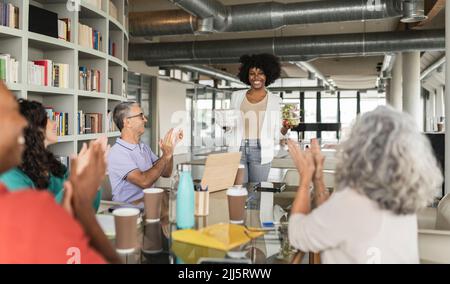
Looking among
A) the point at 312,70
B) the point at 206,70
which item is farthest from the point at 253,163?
the point at 312,70

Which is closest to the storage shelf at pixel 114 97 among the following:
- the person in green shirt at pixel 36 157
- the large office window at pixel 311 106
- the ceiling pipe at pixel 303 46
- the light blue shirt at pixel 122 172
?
the light blue shirt at pixel 122 172

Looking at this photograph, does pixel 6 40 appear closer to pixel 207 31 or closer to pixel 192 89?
pixel 207 31

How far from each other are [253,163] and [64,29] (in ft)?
7.82

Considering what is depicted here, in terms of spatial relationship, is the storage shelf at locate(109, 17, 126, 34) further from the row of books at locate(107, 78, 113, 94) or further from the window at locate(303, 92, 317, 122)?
the window at locate(303, 92, 317, 122)

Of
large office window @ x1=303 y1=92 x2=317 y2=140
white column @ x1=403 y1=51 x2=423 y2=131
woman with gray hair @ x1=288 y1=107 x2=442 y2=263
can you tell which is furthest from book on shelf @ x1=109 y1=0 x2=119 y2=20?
large office window @ x1=303 y1=92 x2=317 y2=140

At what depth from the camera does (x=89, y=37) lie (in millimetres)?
4625

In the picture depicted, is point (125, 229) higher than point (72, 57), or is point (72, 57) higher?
point (72, 57)

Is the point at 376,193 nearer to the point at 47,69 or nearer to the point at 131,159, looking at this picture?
the point at 131,159

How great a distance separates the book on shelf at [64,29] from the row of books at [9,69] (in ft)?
2.29

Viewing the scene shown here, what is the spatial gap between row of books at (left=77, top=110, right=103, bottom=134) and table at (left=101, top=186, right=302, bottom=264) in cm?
296

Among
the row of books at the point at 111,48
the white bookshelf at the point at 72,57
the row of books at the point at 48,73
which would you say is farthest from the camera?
the row of books at the point at 111,48

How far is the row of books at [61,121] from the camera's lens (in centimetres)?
411

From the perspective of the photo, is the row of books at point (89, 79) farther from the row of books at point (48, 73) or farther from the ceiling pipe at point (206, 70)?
the ceiling pipe at point (206, 70)

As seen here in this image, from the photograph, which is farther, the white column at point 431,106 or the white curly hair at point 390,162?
the white column at point 431,106
